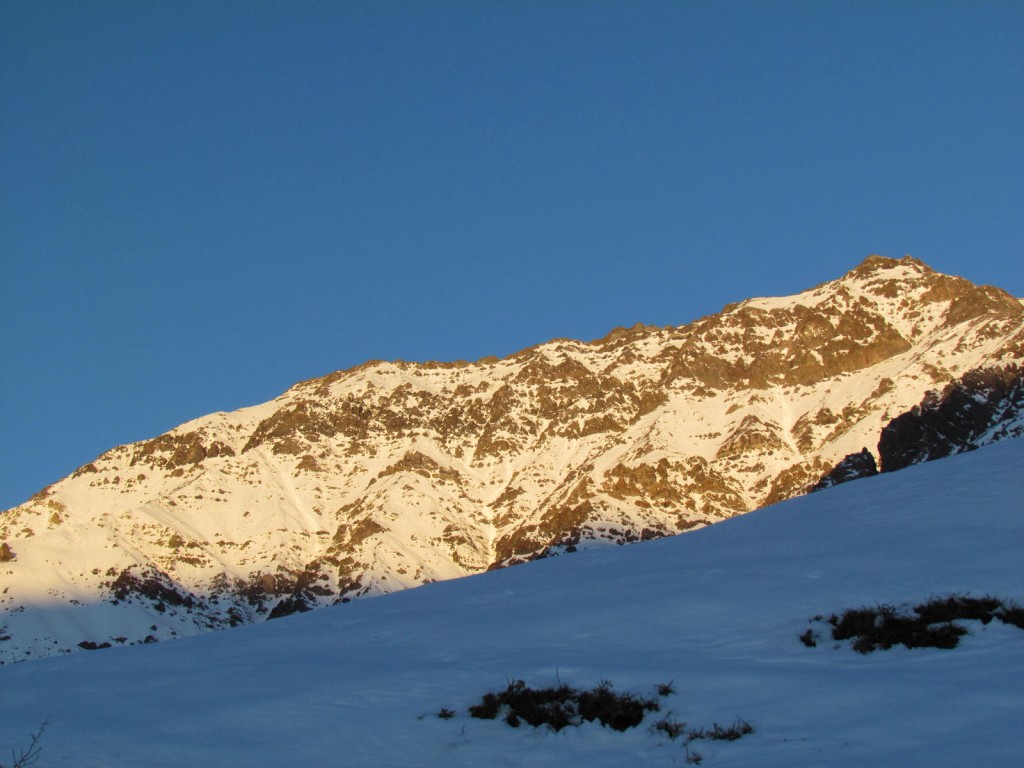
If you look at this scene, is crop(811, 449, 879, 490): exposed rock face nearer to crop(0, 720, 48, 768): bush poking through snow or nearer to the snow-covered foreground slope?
the snow-covered foreground slope

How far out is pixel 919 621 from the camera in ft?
50.9

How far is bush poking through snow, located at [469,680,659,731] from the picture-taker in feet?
43.5

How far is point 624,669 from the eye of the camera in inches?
588

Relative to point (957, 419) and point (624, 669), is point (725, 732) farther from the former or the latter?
point (957, 419)

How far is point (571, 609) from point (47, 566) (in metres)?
188

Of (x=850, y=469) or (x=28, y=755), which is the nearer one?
(x=28, y=755)

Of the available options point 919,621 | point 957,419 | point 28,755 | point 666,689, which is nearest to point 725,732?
point 666,689

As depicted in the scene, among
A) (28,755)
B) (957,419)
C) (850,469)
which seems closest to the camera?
(28,755)

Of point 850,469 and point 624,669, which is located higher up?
point 850,469

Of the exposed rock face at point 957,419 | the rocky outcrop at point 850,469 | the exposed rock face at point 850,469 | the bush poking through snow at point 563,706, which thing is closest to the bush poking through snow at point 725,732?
the bush poking through snow at point 563,706

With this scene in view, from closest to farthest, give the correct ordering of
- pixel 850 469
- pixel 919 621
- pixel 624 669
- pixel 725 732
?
pixel 725 732 → pixel 624 669 → pixel 919 621 → pixel 850 469

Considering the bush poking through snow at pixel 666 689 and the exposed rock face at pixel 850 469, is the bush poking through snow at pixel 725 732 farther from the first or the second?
the exposed rock face at pixel 850 469

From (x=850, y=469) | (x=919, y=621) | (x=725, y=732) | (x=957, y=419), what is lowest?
(x=725, y=732)

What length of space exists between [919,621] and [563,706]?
→ 5861 millimetres
